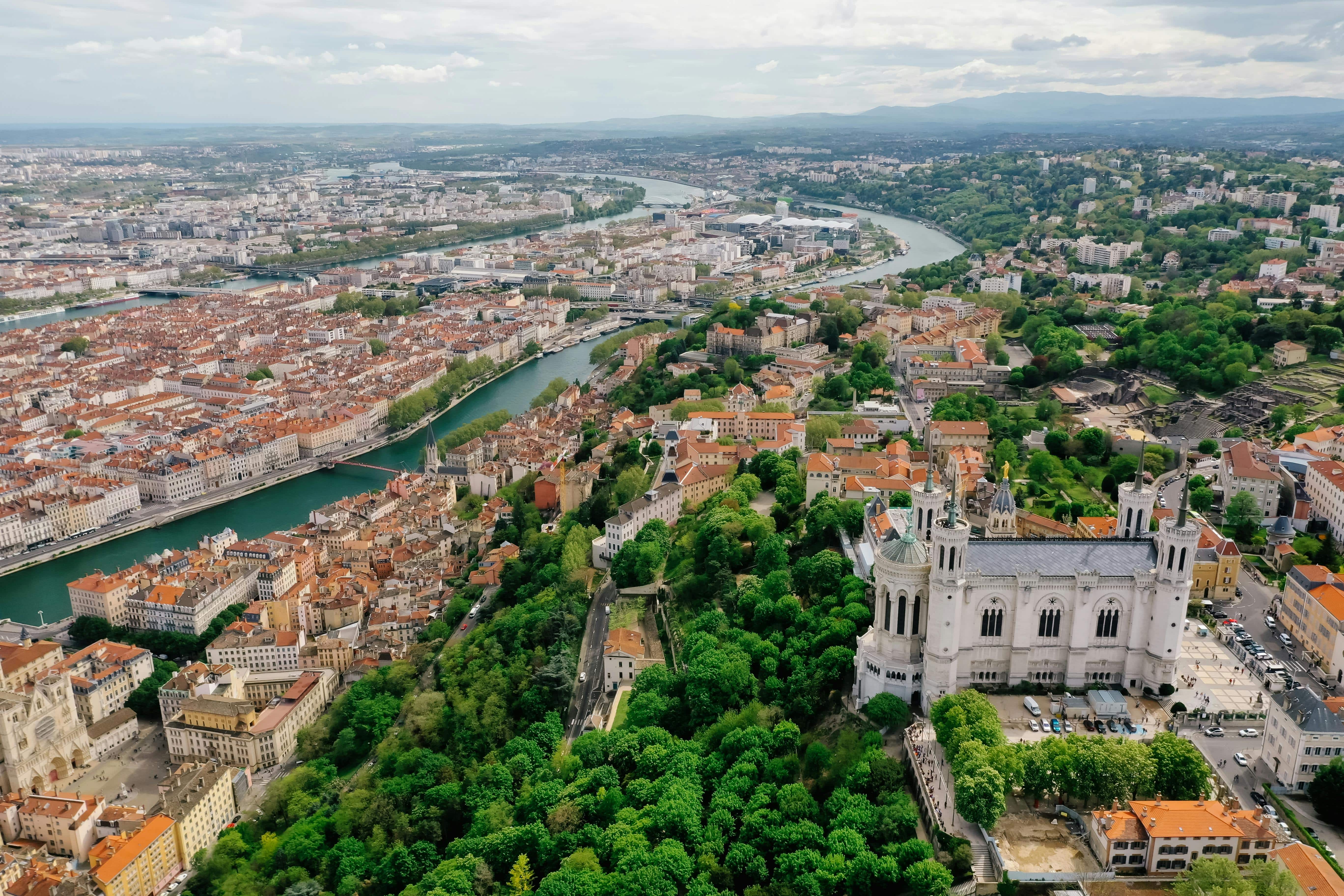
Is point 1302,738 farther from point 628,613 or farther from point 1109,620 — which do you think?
point 628,613

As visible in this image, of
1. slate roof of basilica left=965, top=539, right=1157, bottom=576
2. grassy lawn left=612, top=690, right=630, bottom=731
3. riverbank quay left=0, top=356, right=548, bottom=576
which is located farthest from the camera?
riverbank quay left=0, top=356, right=548, bottom=576

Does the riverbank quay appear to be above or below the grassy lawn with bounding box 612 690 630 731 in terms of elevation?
below

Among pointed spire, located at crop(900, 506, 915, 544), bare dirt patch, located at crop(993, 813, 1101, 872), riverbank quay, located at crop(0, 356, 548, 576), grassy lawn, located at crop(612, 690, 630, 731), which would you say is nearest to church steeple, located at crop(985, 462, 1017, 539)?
pointed spire, located at crop(900, 506, 915, 544)

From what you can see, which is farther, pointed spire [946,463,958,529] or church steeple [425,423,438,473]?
church steeple [425,423,438,473]

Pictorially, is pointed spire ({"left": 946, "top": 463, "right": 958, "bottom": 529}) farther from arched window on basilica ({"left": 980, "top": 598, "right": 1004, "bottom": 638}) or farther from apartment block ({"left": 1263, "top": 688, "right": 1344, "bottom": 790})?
apartment block ({"left": 1263, "top": 688, "right": 1344, "bottom": 790})

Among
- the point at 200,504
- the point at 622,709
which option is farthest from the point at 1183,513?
the point at 200,504

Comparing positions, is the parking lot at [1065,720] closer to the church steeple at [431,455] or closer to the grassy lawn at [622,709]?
the grassy lawn at [622,709]
